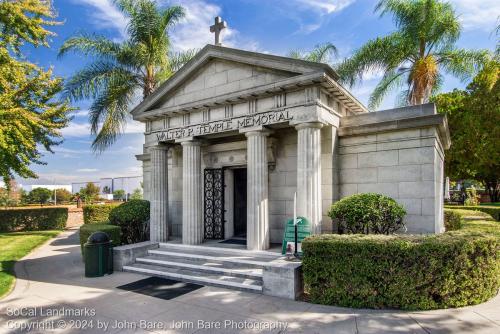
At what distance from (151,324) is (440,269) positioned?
5.07 m

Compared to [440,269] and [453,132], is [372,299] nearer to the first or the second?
[440,269]

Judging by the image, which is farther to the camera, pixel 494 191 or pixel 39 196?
pixel 39 196

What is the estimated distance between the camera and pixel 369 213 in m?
7.17

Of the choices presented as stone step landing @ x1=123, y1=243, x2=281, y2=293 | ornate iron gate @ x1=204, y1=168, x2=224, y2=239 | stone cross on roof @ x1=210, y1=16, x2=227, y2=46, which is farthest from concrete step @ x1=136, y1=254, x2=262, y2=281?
stone cross on roof @ x1=210, y1=16, x2=227, y2=46

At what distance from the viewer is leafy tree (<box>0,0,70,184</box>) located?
11.4 metres

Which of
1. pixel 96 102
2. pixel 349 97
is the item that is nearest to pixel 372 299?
pixel 349 97

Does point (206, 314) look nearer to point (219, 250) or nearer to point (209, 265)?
point (209, 265)

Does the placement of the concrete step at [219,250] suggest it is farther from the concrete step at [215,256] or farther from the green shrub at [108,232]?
the green shrub at [108,232]

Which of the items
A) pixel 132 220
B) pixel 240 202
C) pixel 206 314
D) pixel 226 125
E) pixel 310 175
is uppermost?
pixel 226 125

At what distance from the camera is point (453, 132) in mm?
24766

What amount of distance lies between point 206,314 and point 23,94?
13.1 m

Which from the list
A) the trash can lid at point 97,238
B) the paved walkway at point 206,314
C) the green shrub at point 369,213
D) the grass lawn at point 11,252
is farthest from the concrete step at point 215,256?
the grass lawn at point 11,252

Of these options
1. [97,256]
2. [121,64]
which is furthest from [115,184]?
[97,256]

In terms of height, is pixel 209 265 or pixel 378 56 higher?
pixel 378 56
